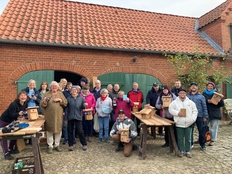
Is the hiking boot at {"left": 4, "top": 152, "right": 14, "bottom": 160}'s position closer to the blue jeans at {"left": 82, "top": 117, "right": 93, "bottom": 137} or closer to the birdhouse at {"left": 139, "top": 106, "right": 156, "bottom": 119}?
the blue jeans at {"left": 82, "top": 117, "right": 93, "bottom": 137}

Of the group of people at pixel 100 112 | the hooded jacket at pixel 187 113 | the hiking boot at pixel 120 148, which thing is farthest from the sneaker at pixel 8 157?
the hooded jacket at pixel 187 113

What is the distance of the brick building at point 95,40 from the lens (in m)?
6.96

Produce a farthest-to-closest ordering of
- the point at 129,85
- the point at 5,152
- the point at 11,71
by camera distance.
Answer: the point at 129,85 < the point at 11,71 < the point at 5,152

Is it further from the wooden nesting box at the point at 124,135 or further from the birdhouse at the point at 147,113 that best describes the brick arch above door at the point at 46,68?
the wooden nesting box at the point at 124,135

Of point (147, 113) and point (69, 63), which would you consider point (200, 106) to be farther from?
point (69, 63)

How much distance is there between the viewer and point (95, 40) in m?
8.03

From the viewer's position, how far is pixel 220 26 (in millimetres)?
9922

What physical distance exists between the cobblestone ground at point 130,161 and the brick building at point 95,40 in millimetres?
3067

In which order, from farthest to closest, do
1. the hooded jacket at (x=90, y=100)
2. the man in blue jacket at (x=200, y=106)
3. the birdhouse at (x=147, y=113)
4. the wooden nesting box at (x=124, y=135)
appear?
the hooded jacket at (x=90, y=100)
the birdhouse at (x=147, y=113)
the man in blue jacket at (x=200, y=106)
the wooden nesting box at (x=124, y=135)

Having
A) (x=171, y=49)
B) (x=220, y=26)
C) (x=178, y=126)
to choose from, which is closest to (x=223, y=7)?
(x=220, y=26)

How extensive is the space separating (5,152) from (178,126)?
3.93 meters

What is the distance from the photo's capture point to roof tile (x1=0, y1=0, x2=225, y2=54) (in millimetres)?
7613

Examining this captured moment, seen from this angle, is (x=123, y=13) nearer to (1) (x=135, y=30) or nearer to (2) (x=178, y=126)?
(1) (x=135, y=30)

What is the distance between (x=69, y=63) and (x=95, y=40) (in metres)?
1.43
